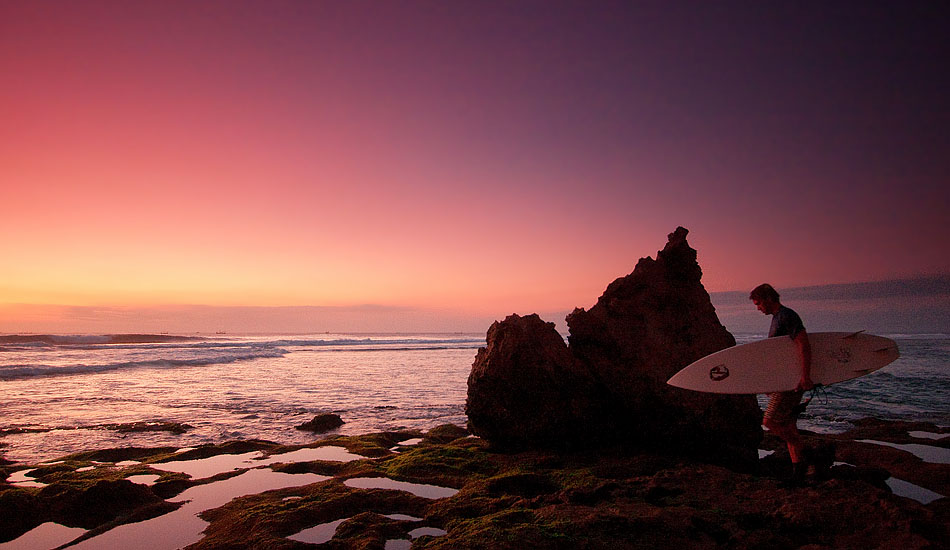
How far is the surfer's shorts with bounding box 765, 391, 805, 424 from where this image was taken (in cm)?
595

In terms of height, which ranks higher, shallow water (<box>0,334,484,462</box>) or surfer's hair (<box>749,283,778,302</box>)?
surfer's hair (<box>749,283,778,302</box>)

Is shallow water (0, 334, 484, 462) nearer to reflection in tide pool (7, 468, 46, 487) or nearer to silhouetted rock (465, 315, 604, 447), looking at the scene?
reflection in tide pool (7, 468, 46, 487)

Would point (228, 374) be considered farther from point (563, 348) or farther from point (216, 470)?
point (563, 348)

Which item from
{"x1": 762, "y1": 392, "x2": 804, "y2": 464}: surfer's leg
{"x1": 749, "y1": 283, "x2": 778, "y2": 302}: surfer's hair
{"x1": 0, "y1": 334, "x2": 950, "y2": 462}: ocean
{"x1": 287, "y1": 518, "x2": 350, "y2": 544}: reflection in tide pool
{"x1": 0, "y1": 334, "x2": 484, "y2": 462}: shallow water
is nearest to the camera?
{"x1": 287, "y1": 518, "x2": 350, "y2": 544}: reflection in tide pool

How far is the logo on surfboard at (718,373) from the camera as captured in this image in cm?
698

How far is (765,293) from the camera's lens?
20.4 feet

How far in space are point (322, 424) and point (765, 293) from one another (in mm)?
9034

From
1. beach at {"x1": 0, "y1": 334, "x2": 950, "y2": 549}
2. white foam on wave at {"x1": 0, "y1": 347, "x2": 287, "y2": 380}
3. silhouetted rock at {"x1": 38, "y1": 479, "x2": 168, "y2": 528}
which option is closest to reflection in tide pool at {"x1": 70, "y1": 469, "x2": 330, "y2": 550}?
beach at {"x1": 0, "y1": 334, "x2": 950, "y2": 549}

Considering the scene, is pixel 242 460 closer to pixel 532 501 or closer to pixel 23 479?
pixel 23 479

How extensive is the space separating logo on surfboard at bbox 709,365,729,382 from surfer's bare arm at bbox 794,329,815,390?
1.17 metres

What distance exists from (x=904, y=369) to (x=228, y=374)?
103ft

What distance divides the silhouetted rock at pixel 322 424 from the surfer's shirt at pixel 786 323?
345 inches

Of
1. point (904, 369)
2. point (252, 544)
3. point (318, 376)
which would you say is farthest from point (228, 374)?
point (904, 369)

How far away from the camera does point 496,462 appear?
7.46 m
